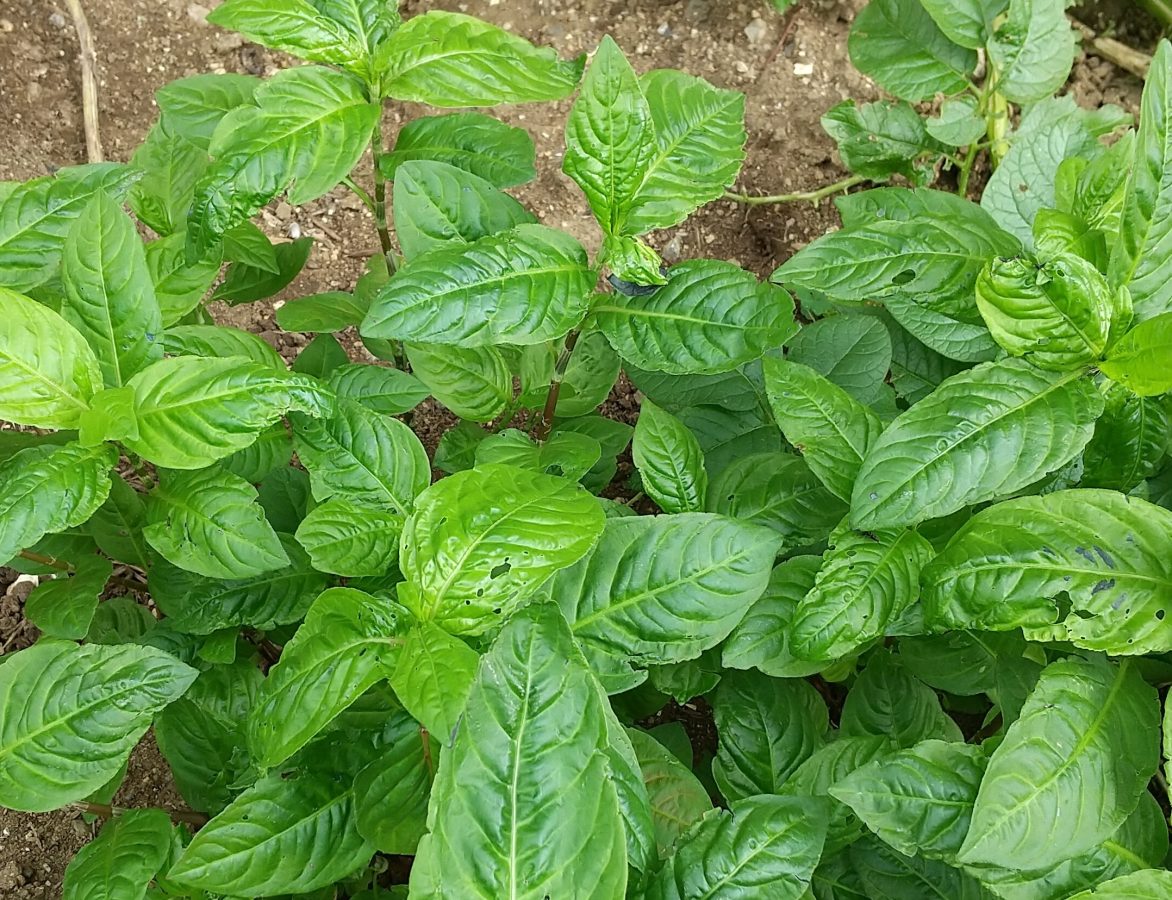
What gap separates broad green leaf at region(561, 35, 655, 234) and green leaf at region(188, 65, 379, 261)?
17.5 inches

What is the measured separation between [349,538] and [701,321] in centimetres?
78

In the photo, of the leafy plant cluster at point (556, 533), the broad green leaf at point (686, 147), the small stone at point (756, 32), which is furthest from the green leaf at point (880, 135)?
the broad green leaf at point (686, 147)

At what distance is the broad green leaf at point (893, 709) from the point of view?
6.91ft

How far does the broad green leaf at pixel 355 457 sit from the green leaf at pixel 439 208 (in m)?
0.35

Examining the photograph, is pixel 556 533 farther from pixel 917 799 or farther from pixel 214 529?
pixel 917 799

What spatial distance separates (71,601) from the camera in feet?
6.44

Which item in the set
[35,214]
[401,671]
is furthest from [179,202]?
[401,671]

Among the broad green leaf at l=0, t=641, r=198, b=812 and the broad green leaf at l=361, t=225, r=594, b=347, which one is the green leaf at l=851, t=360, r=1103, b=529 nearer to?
the broad green leaf at l=361, t=225, r=594, b=347

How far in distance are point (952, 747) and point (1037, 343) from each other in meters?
0.76

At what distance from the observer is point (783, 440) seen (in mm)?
2412

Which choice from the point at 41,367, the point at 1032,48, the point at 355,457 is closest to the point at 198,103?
the point at 41,367

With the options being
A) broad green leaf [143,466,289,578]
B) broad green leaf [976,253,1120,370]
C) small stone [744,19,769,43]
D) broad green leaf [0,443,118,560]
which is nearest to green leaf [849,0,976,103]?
small stone [744,19,769,43]

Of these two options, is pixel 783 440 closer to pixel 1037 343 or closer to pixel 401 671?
pixel 1037 343

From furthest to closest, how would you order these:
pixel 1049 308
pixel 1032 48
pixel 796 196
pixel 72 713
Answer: pixel 796 196, pixel 1032 48, pixel 72 713, pixel 1049 308
